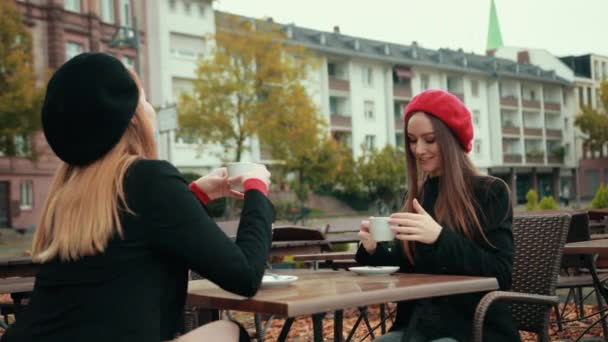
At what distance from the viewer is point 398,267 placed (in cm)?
294

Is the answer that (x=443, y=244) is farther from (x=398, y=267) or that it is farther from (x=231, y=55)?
(x=231, y=55)

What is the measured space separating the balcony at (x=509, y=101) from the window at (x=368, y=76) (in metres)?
16.1

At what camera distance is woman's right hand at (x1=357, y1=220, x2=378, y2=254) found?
3085 mm

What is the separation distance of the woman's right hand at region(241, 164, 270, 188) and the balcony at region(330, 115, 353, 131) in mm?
53547

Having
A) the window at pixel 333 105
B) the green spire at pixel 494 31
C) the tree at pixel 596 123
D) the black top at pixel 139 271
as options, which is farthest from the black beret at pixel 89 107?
the green spire at pixel 494 31

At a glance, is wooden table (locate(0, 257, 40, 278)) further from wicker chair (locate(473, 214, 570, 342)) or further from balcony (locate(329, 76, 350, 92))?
balcony (locate(329, 76, 350, 92))

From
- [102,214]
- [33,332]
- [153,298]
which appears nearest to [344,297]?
[153,298]

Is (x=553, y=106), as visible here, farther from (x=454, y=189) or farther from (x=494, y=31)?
(x=454, y=189)

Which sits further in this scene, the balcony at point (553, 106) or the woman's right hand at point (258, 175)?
the balcony at point (553, 106)

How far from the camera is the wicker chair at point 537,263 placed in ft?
10.00

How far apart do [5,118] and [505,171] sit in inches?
2050

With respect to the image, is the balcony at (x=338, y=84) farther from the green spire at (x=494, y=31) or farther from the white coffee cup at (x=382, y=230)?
the white coffee cup at (x=382, y=230)

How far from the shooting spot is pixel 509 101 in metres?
72.6

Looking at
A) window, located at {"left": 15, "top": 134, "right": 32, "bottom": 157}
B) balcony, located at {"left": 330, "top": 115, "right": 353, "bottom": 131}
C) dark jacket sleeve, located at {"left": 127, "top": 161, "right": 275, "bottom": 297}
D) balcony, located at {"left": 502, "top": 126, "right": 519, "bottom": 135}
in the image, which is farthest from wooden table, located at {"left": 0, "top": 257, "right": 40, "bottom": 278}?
balcony, located at {"left": 502, "top": 126, "right": 519, "bottom": 135}
